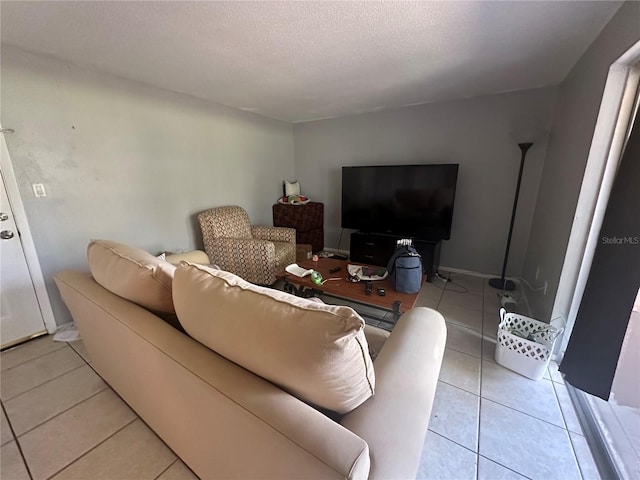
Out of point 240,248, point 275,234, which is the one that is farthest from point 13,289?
point 275,234

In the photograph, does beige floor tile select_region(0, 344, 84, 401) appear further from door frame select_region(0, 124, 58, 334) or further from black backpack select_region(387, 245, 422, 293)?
black backpack select_region(387, 245, 422, 293)

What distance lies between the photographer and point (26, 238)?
1.91m

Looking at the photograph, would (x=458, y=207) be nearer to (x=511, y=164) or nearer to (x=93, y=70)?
(x=511, y=164)

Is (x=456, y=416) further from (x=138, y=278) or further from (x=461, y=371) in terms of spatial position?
(x=138, y=278)

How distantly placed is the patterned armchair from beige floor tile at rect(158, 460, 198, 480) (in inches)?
65.9

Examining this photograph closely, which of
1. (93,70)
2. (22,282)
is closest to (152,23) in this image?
(93,70)

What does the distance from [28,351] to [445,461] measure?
2720mm

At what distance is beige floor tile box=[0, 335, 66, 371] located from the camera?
5.82ft

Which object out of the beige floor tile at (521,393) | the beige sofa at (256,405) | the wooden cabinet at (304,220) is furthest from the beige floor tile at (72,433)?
the wooden cabinet at (304,220)

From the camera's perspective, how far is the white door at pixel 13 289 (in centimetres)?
183

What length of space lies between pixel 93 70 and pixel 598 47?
350 cm

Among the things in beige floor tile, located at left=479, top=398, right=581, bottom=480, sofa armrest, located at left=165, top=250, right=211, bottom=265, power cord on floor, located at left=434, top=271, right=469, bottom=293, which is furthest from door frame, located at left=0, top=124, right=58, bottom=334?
power cord on floor, located at left=434, top=271, right=469, bottom=293

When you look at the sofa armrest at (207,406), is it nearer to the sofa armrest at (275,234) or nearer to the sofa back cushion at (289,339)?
the sofa back cushion at (289,339)

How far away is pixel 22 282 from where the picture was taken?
1.94 metres
